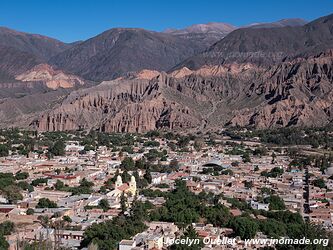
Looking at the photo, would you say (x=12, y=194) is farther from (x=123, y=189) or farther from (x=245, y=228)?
(x=245, y=228)

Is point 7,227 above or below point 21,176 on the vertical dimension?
below

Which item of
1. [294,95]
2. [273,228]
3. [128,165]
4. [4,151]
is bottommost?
[273,228]

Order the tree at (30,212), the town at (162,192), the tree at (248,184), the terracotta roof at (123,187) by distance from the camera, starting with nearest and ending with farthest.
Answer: the town at (162,192) < the tree at (30,212) < the terracotta roof at (123,187) < the tree at (248,184)

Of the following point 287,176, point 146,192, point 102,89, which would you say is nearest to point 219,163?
point 287,176

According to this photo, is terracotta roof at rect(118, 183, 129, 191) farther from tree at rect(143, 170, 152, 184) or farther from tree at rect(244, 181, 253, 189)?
tree at rect(244, 181, 253, 189)

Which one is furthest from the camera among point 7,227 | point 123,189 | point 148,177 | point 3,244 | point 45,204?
point 148,177

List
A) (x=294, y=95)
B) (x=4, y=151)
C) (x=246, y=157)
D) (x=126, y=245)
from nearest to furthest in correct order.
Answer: (x=126, y=245) → (x=246, y=157) → (x=4, y=151) → (x=294, y=95)

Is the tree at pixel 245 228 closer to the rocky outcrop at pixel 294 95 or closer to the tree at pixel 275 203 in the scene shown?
the tree at pixel 275 203

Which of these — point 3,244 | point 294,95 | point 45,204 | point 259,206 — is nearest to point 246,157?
point 259,206

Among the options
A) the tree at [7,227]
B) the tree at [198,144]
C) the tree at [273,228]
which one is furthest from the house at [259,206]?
the tree at [198,144]
